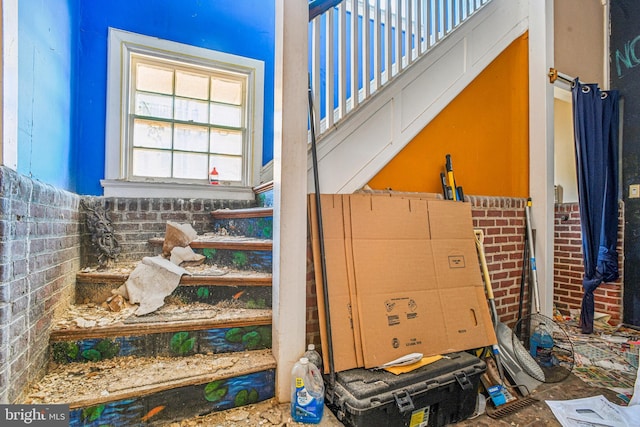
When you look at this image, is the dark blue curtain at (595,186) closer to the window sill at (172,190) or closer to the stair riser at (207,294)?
the stair riser at (207,294)

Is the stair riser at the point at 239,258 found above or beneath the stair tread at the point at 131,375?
above

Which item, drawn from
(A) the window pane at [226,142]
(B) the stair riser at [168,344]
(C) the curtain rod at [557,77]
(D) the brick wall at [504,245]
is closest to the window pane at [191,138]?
(A) the window pane at [226,142]

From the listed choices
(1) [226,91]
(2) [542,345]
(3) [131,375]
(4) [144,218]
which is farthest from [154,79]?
(2) [542,345]

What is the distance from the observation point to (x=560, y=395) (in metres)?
1.82

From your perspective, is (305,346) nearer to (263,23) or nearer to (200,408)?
(200,408)

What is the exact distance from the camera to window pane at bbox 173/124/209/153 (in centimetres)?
297

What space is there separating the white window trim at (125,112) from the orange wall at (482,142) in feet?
5.40

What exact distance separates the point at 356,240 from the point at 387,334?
51 cm

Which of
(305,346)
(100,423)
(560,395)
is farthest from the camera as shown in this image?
(560,395)

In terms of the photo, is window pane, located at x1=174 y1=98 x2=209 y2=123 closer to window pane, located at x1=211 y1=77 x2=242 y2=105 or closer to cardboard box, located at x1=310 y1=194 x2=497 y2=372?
window pane, located at x1=211 y1=77 x2=242 y2=105

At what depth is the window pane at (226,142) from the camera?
122 inches

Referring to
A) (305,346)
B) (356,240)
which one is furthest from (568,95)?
(305,346)

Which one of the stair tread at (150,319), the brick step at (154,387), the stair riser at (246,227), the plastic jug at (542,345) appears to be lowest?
the plastic jug at (542,345)

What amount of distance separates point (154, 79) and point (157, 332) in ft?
7.91
